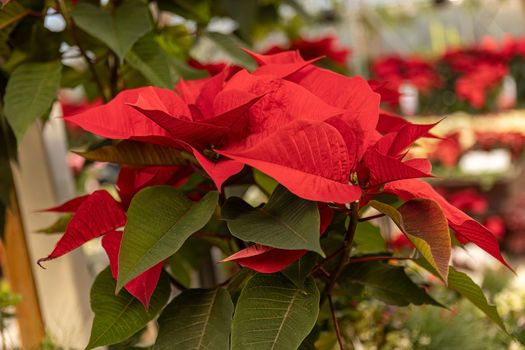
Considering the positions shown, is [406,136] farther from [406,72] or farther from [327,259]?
[406,72]

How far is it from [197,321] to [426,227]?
149 millimetres

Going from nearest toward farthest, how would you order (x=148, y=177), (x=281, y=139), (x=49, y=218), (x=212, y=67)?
(x=281, y=139), (x=148, y=177), (x=212, y=67), (x=49, y=218)

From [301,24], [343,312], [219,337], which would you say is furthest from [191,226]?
[301,24]

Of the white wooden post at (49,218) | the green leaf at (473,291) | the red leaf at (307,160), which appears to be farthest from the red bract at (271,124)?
the white wooden post at (49,218)

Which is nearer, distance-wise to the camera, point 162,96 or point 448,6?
point 162,96

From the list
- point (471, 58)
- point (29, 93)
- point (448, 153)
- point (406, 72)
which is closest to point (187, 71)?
point (29, 93)

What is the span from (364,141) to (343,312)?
400 millimetres

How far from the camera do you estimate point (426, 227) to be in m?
0.42

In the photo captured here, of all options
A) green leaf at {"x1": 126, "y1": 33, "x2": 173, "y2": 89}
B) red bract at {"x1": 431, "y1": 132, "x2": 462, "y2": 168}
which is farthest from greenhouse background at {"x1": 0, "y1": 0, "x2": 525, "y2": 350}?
red bract at {"x1": 431, "y1": 132, "x2": 462, "y2": 168}

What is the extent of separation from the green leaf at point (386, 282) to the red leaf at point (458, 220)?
11 centimetres

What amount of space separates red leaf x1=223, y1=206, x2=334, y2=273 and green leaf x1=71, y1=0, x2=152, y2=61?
8.9 inches

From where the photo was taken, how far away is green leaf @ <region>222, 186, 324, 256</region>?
16.0 inches

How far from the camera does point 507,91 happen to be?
4.26m

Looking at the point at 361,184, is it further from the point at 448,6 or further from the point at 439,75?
the point at 448,6
